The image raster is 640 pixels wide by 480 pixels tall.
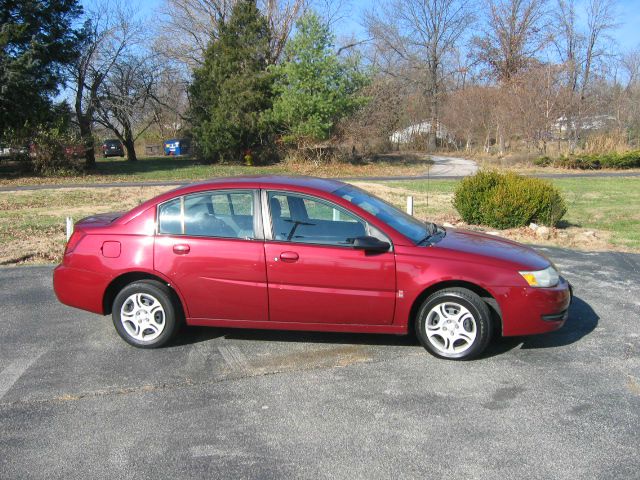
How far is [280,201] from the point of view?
4914 mm

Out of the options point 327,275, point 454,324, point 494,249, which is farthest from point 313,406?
point 494,249

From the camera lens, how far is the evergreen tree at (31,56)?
22906 mm

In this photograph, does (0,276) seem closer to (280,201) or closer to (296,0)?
(280,201)

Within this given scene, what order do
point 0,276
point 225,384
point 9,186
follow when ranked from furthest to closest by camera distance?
1. point 9,186
2. point 0,276
3. point 225,384

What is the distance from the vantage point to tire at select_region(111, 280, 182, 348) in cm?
491

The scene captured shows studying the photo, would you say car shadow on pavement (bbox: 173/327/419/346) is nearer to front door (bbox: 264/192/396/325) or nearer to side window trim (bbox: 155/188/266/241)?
front door (bbox: 264/192/396/325)

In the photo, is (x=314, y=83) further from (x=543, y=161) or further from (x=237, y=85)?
(x=543, y=161)

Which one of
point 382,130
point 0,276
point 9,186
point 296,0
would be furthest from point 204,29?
point 0,276

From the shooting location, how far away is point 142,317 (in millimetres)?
4941

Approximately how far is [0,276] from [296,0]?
33.9 meters

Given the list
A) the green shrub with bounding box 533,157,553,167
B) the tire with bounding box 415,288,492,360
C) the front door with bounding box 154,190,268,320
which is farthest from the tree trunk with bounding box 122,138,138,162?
the tire with bounding box 415,288,492,360

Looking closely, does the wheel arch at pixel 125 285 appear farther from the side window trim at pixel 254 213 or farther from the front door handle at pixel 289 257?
the front door handle at pixel 289 257

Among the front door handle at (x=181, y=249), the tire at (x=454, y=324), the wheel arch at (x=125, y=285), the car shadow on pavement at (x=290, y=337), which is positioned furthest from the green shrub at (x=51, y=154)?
the tire at (x=454, y=324)

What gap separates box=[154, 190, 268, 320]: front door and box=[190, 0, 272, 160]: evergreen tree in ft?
88.9
